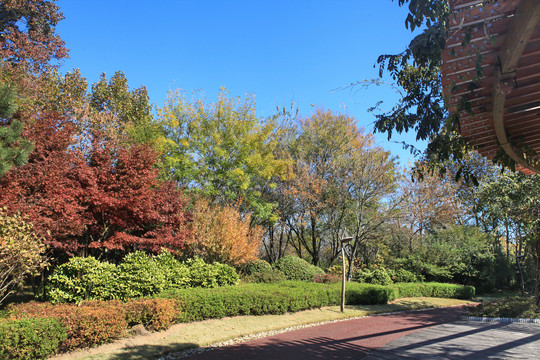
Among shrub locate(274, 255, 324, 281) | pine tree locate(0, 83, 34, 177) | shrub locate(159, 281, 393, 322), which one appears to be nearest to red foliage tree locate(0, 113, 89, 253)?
pine tree locate(0, 83, 34, 177)

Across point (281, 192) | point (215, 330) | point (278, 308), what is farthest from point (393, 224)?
point (215, 330)

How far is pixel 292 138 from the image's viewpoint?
Answer: 23047mm

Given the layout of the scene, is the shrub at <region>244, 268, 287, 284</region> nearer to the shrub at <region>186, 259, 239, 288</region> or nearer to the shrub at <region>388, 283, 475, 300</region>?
the shrub at <region>186, 259, 239, 288</region>

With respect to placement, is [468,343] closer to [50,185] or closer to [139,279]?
[139,279]

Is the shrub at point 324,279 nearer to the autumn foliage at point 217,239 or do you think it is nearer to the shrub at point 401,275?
the autumn foliage at point 217,239

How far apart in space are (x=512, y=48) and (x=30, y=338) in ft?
25.2

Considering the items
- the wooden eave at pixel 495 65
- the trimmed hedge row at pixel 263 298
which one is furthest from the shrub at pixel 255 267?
the wooden eave at pixel 495 65

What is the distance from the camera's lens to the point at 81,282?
Result: 30.5ft

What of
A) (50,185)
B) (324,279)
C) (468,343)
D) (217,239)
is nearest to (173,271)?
(217,239)

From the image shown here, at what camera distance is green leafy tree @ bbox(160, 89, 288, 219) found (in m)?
17.2

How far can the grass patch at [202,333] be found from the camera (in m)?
6.82

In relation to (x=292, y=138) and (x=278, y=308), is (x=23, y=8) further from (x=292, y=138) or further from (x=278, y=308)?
(x=278, y=308)

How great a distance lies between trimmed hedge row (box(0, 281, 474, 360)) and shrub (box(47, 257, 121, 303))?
63cm

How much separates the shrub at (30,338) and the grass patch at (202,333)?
13.5 inches
